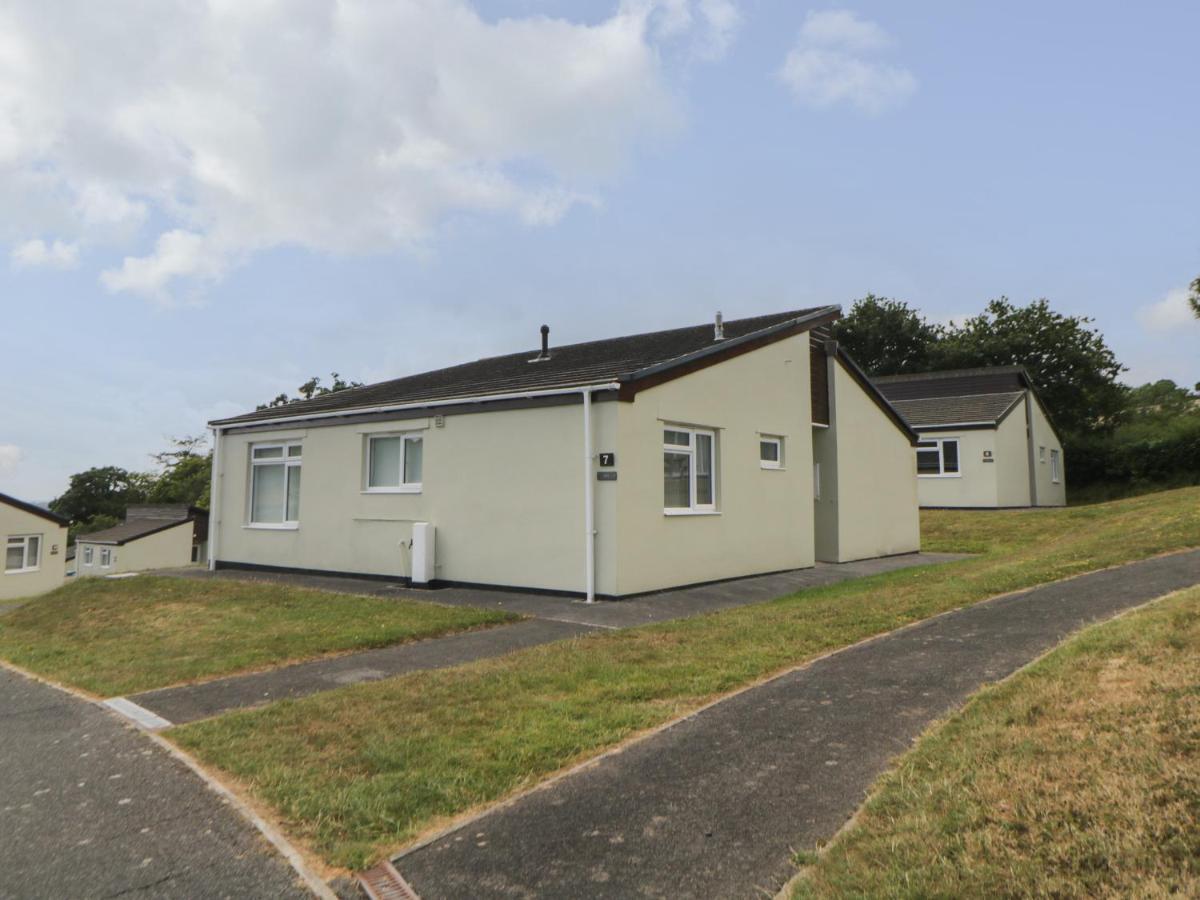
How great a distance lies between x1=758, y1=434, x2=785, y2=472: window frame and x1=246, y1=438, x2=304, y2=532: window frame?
9.37 m

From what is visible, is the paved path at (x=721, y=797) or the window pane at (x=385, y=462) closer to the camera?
the paved path at (x=721, y=797)

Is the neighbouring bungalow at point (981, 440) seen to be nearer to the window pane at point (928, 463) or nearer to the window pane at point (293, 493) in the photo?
the window pane at point (928, 463)

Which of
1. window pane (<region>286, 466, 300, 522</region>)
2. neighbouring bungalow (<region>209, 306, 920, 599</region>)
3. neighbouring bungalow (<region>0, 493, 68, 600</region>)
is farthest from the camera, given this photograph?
neighbouring bungalow (<region>0, 493, 68, 600</region>)

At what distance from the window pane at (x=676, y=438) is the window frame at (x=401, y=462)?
4508mm

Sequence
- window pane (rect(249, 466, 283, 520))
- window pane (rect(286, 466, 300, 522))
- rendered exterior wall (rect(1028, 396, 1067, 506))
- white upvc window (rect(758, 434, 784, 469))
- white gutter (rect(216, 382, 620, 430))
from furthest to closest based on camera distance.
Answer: rendered exterior wall (rect(1028, 396, 1067, 506)), window pane (rect(249, 466, 283, 520)), window pane (rect(286, 466, 300, 522)), white upvc window (rect(758, 434, 784, 469)), white gutter (rect(216, 382, 620, 430))

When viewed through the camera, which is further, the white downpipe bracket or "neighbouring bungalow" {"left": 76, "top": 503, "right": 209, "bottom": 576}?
"neighbouring bungalow" {"left": 76, "top": 503, "right": 209, "bottom": 576}

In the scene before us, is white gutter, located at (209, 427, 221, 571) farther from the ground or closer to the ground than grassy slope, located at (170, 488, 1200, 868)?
farther from the ground

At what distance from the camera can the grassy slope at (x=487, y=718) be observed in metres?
4.18

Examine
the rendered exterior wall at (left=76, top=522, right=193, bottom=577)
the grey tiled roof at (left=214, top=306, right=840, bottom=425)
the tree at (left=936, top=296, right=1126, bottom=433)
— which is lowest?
the rendered exterior wall at (left=76, top=522, right=193, bottom=577)

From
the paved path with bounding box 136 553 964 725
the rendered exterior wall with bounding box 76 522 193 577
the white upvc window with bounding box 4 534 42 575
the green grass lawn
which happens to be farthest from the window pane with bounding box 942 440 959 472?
the white upvc window with bounding box 4 534 42 575

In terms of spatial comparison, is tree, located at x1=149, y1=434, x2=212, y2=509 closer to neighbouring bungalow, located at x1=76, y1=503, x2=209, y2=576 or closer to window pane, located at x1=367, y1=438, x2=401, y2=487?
neighbouring bungalow, located at x1=76, y1=503, x2=209, y2=576

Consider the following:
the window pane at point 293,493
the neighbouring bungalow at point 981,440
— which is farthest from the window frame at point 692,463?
the neighbouring bungalow at point 981,440

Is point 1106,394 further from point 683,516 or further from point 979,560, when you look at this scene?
point 683,516

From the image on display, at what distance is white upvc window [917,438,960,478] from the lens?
2909 cm
